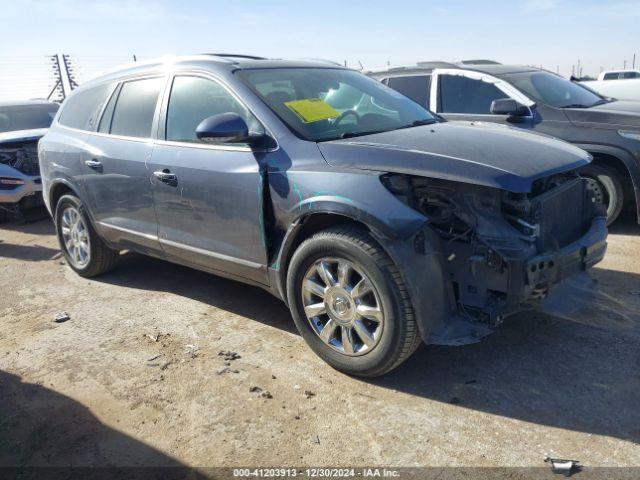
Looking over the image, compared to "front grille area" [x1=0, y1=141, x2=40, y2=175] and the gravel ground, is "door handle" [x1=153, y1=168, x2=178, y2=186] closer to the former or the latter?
the gravel ground

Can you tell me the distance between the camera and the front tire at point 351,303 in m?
2.89

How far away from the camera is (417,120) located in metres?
4.02

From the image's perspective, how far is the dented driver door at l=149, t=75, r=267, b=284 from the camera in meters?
3.50

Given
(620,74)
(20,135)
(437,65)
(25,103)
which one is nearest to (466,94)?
(437,65)

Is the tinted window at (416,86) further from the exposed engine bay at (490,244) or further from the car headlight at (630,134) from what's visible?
the exposed engine bay at (490,244)

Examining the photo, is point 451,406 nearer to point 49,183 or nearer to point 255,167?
point 255,167

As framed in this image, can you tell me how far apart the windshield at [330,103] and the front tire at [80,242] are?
2.32 meters

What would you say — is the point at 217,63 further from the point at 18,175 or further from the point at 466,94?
the point at 18,175

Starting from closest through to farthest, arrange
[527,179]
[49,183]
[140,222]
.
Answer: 1. [527,179]
2. [140,222]
3. [49,183]

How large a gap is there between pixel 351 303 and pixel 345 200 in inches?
23.0

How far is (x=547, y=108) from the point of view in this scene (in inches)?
230

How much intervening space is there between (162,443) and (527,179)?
2.26 m

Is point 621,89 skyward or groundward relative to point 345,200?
skyward

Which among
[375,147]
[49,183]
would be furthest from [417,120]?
[49,183]
